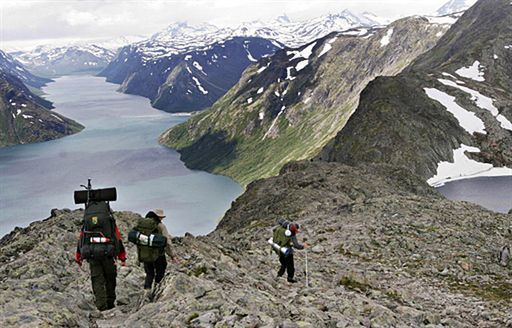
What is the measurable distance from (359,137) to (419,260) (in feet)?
245

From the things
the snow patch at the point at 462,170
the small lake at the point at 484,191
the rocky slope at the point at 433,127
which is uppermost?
the rocky slope at the point at 433,127

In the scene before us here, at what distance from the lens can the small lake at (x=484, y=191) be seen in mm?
66000

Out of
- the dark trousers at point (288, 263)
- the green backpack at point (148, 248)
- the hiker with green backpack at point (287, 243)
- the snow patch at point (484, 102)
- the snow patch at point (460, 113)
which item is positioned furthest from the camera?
the snow patch at point (484, 102)

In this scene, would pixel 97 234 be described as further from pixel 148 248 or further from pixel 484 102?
pixel 484 102

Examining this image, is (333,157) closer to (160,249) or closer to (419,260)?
(419,260)

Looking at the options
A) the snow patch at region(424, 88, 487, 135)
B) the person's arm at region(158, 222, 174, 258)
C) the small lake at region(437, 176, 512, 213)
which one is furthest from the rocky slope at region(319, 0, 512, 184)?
the person's arm at region(158, 222, 174, 258)

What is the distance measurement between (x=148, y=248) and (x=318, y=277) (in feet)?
33.7

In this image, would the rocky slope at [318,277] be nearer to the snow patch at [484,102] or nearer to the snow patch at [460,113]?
the snow patch at [460,113]

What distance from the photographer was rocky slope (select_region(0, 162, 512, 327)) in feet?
44.1

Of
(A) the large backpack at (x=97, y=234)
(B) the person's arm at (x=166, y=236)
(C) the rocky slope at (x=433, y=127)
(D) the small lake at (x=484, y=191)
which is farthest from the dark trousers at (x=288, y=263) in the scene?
(C) the rocky slope at (x=433, y=127)

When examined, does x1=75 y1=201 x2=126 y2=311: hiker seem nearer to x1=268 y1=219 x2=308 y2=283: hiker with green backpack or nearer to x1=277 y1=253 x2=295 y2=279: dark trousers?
x1=268 y1=219 x2=308 y2=283: hiker with green backpack

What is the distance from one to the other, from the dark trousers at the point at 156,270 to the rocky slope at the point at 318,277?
479mm

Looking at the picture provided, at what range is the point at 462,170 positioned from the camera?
8531 centimetres

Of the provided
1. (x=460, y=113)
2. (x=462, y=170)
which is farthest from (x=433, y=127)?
(x=462, y=170)
